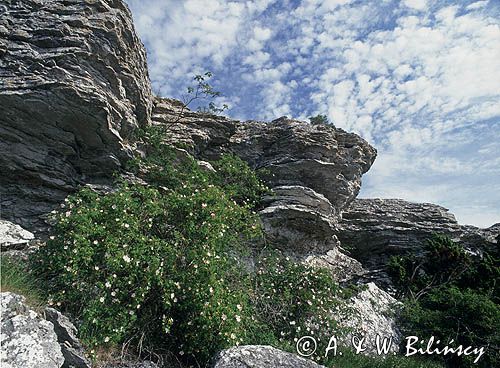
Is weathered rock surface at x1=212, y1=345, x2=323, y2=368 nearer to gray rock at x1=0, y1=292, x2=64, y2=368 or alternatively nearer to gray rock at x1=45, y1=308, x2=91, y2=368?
gray rock at x1=45, y1=308, x2=91, y2=368

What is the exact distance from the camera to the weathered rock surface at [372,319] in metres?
8.52

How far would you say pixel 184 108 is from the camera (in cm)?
1202

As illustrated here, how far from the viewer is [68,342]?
4.48 metres

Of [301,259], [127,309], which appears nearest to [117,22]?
[127,309]

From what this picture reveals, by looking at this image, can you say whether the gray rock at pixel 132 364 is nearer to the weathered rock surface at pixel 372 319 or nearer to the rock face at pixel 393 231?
the weathered rock surface at pixel 372 319

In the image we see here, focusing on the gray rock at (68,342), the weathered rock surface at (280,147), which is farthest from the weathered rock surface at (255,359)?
the weathered rock surface at (280,147)

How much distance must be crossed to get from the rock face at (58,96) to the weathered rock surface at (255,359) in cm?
539

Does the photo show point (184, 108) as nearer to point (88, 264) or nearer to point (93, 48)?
point (93, 48)

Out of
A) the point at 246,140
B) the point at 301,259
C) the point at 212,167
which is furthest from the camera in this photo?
the point at 246,140

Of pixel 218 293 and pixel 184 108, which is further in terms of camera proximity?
pixel 184 108

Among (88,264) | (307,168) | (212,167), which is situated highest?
(307,168)

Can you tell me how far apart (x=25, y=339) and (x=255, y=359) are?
254 cm

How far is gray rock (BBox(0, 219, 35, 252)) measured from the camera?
6293 mm

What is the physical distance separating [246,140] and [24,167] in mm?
6321
